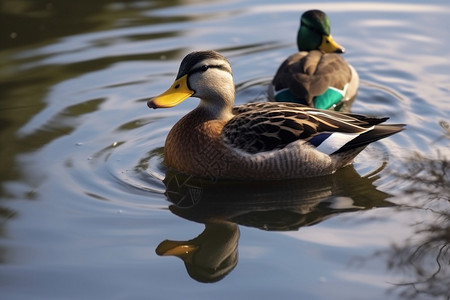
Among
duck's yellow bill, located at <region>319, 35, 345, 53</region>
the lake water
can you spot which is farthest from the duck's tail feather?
duck's yellow bill, located at <region>319, 35, 345, 53</region>

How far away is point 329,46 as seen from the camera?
10734mm

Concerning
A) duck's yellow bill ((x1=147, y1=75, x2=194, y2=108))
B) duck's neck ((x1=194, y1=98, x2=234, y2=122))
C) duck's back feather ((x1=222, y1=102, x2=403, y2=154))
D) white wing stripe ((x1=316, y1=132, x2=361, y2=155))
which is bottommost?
white wing stripe ((x1=316, y1=132, x2=361, y2=155))

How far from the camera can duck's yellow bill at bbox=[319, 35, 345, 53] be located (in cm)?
1062

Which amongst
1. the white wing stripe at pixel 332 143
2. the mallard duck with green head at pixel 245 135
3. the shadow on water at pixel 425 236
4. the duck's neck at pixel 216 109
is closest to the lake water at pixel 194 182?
the shadow on water at pixel 425 236

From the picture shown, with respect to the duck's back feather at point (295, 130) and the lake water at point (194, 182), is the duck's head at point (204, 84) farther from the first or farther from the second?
the lake water at point (194, 182)

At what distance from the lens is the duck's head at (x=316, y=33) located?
35.1ft

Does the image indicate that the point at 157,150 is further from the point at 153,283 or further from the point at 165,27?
the point at 165,27

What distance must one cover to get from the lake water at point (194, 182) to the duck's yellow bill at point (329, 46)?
1.41 ft

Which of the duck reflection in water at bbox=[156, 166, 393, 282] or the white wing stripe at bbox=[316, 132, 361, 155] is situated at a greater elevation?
the white wing stripe at bbox=[316, 132, 361, 155]

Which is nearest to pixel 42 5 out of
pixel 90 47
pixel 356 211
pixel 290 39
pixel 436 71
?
pixel 90 47

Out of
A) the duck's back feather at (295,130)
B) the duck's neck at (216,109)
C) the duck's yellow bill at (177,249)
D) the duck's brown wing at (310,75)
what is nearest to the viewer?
the duck's yellow bill at (177,249)

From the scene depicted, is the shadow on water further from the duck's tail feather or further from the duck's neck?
the duck's neck

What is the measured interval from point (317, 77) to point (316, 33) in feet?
3.31

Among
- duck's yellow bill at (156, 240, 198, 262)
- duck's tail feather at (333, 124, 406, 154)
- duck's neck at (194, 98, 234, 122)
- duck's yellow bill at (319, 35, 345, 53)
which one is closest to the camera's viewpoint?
duck's yellow bill at (156, 240, 198, 262)
